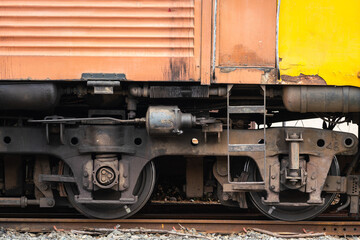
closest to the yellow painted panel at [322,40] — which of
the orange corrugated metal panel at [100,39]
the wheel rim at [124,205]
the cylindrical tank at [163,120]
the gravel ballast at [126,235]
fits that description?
the orange corrugated metal panel at [100,39]

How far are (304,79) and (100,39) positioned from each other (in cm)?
232

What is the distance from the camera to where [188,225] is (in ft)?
18.4

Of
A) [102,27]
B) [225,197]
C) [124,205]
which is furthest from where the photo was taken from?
[225,197]

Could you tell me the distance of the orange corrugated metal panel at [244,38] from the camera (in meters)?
4.93

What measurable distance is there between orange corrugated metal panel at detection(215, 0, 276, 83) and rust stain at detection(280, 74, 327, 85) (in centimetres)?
23

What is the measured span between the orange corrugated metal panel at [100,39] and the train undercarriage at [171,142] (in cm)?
Answer: 22

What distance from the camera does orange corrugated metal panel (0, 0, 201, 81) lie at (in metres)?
4.89

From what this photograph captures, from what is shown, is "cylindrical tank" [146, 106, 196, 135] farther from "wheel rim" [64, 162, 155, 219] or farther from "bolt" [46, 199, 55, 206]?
"bolt" [46, 199, 55, 206]

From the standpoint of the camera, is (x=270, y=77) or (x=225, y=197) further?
(x=225, y=197)

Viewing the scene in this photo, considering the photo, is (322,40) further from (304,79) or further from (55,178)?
(55,178)

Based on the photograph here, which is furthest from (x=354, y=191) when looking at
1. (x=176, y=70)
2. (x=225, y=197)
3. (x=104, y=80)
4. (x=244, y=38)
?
(x=104, y=80)

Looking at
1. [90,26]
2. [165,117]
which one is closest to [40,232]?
[165,117]

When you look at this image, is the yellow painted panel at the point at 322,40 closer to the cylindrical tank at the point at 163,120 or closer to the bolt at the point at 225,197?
the cylindrical tank at the point at 163,120

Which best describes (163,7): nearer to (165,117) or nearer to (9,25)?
(165,117)
